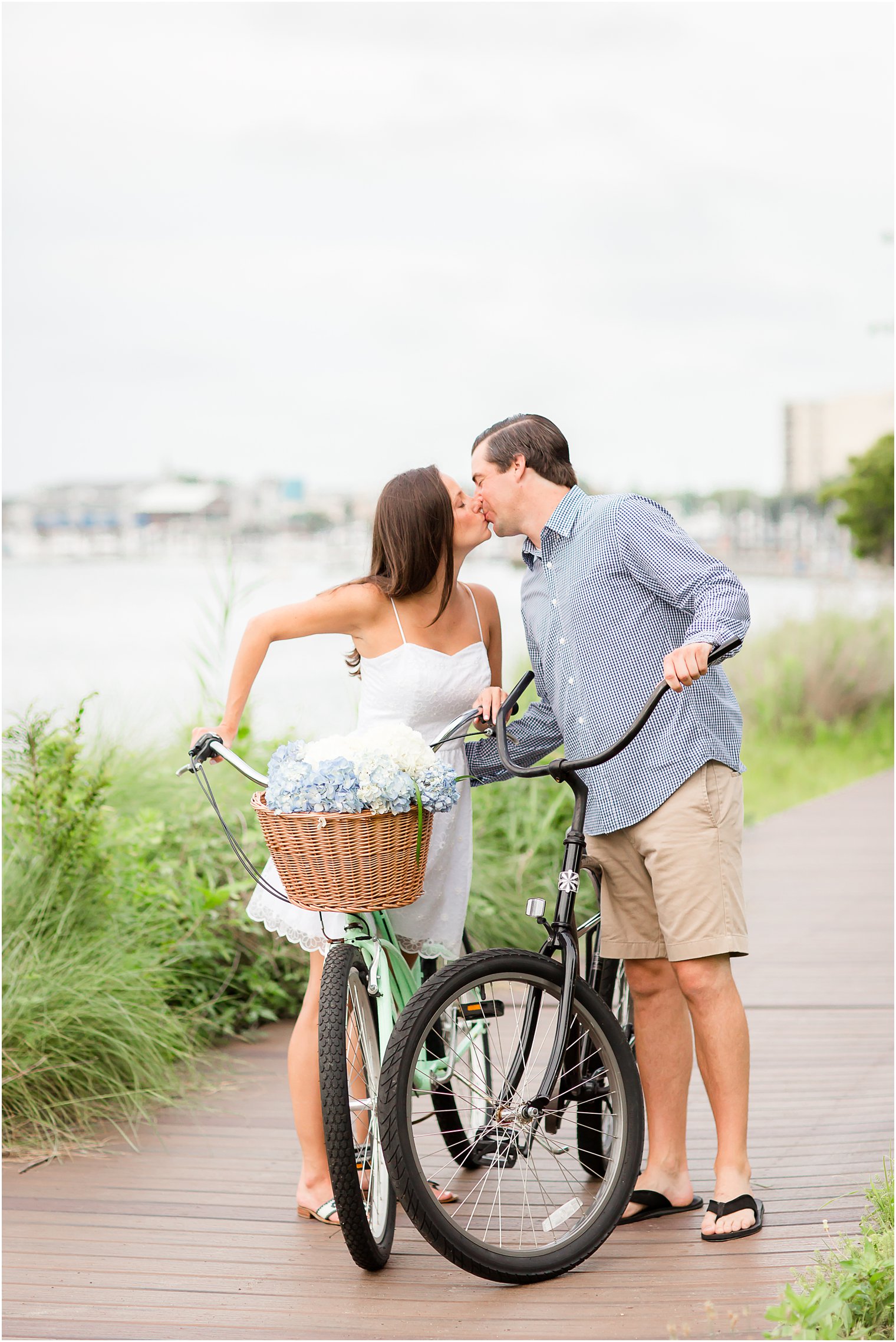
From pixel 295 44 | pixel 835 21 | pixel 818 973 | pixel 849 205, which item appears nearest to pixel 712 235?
pixel 849 205

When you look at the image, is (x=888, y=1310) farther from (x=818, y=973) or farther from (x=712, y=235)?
(x=712, y=235)

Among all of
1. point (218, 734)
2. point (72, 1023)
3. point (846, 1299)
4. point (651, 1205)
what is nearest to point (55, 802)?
point (72, 1023)

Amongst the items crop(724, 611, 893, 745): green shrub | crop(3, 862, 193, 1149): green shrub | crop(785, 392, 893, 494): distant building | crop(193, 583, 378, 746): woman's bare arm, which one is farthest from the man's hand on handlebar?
crop(785, 392, 893, 494): distant building

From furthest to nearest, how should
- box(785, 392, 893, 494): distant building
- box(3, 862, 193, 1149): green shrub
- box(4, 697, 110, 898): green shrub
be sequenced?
box(785, 392, 893, 494): distant building < box(4, 697, 110, 898): green shrub < box(3, 862, 193, 1149): green shrub

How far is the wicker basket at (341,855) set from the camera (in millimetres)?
2389

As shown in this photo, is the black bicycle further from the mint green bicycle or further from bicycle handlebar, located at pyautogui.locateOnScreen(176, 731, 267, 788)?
bicycle handlebar, located at pyautogui.locateOnScreen(176, 731, 267, 788)

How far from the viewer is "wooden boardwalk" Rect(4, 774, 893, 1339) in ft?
7.93

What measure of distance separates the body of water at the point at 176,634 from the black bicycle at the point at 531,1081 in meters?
1.32

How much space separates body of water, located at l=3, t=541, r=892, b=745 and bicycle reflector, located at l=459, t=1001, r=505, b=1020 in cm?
131

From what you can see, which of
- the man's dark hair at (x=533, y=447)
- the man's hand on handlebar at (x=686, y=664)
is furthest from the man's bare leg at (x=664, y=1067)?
the man's dark hair at (x=533, y=447)

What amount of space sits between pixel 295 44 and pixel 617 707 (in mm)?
28458

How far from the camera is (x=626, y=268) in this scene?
155 ft

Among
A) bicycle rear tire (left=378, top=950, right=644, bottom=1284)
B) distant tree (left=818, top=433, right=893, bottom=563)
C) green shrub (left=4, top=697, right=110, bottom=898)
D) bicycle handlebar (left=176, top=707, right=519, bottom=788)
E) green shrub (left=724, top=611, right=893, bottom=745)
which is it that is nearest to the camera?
bicycle rear tire (left=378, top=950, right=644, bottom=1284)

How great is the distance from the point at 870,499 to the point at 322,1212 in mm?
13599
